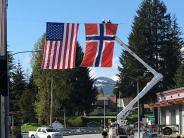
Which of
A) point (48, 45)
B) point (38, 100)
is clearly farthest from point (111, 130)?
point (38, 100)

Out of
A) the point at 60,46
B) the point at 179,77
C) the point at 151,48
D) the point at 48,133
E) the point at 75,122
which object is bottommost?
the point at 75,122

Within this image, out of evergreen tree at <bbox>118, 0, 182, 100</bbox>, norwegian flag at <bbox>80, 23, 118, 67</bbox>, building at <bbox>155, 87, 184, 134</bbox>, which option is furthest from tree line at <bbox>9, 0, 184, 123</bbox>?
norwegian flag at <bbox>80, 23, 118, 67</bbox>

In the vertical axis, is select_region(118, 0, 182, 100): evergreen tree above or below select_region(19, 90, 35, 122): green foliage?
above

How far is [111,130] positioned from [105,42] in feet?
22.9

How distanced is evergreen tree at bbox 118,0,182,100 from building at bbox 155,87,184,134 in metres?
27.4

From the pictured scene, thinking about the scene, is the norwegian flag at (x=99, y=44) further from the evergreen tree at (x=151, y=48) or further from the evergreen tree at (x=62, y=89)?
the evergreen tree at (x=151, y=48)

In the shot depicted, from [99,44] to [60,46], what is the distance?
390 centimetres

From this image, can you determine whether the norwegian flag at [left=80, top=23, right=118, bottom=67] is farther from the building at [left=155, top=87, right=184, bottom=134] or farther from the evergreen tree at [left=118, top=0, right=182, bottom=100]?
the evergreen tree at [left=118, top=0, right=182, bottom=100]

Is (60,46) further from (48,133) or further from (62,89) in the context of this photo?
(62,89)

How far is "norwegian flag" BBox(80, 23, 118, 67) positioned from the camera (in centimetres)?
3475

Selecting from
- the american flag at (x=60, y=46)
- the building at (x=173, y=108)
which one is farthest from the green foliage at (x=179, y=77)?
the american flag at (x=60, y=46)

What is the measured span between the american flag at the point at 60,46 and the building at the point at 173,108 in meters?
25.9

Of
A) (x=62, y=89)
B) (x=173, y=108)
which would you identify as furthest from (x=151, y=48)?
(x=173, y=108)

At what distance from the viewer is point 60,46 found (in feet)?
106
